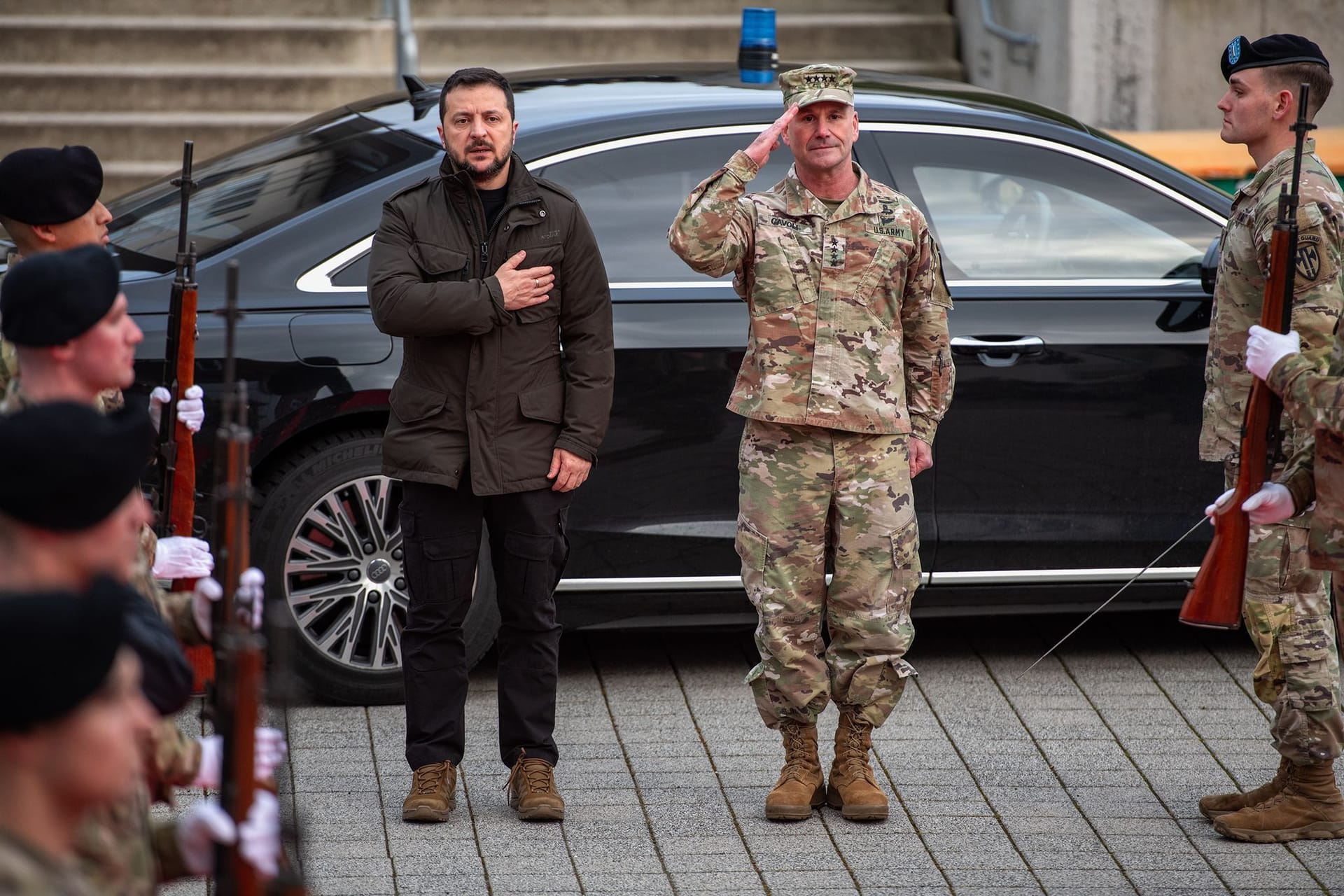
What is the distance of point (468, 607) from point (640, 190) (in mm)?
1642

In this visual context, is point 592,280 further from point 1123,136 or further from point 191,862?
point 1123,136

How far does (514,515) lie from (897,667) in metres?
1.18

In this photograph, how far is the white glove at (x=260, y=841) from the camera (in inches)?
104

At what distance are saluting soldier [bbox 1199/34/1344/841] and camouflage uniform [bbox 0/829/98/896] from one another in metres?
3.61

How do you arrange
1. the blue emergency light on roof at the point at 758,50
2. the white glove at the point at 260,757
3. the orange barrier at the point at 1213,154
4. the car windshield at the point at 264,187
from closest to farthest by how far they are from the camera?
the white glove at the point at 260,757, the car windshield at the point at 264,187, the blue emergency light on roof at the point at 758,50, the orange barrier at the point at 1213,154

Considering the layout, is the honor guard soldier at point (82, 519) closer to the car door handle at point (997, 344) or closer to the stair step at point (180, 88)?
the car door handle at point (997, 344)

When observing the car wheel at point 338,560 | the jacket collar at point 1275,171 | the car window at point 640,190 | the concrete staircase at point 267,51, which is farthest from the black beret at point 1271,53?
the concrete staircase at point 267,51

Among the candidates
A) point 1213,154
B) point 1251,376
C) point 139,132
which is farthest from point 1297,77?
point 139,132

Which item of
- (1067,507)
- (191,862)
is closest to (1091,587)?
(1067,507)

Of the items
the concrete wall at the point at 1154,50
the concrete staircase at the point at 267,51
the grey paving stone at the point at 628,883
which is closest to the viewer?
the grey paving stone at the point at 628,883

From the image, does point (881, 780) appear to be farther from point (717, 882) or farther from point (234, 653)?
point (234, 653)

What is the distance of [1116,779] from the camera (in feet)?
17.6

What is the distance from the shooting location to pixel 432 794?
4957 millimetres

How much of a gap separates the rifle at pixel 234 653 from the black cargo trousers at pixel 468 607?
5.94 feet
